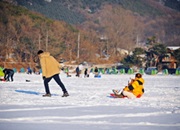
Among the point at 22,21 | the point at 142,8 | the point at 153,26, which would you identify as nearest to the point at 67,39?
the point at 22,21

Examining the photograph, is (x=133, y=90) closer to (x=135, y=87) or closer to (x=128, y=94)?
(x=135, y=87)

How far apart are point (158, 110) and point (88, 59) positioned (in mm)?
64284

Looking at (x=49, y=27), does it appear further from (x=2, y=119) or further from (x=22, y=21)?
(x=2, y=119)

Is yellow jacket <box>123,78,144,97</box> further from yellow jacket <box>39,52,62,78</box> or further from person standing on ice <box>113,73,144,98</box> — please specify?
yellow jacket <box>39,52,62,78</box>

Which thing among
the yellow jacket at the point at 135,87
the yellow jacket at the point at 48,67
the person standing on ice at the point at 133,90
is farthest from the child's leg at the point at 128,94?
the yellow jacket at the point at 48,67

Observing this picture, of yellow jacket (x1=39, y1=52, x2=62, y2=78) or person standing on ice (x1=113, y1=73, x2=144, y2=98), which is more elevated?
yellow jacket (x1=39, y1=52, x2=62, y2=78)

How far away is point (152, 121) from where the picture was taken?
6750 mm

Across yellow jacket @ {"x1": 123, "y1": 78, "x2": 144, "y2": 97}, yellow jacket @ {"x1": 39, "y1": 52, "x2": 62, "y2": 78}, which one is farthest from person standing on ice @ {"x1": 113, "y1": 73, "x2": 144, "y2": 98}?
yellow jacket @ {"x1": 39, "y1": 52, "x2": 62, "y2": 78}

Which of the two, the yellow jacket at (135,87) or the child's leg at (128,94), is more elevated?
the yellow jacket at (135,87)

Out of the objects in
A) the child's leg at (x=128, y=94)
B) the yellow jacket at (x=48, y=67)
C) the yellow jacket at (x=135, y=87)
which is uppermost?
the yellow jacket at (x=48, y=67)

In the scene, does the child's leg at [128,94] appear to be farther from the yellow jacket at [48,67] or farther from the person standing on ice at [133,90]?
the yellow jacket at [48,67]

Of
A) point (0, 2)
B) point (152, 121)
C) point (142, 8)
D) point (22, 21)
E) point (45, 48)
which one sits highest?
point (142, 8)

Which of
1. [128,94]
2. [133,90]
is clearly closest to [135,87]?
[133,90]

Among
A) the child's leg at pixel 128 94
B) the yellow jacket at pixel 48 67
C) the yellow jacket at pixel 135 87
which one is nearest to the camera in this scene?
the child's leg at pixel 128 94
